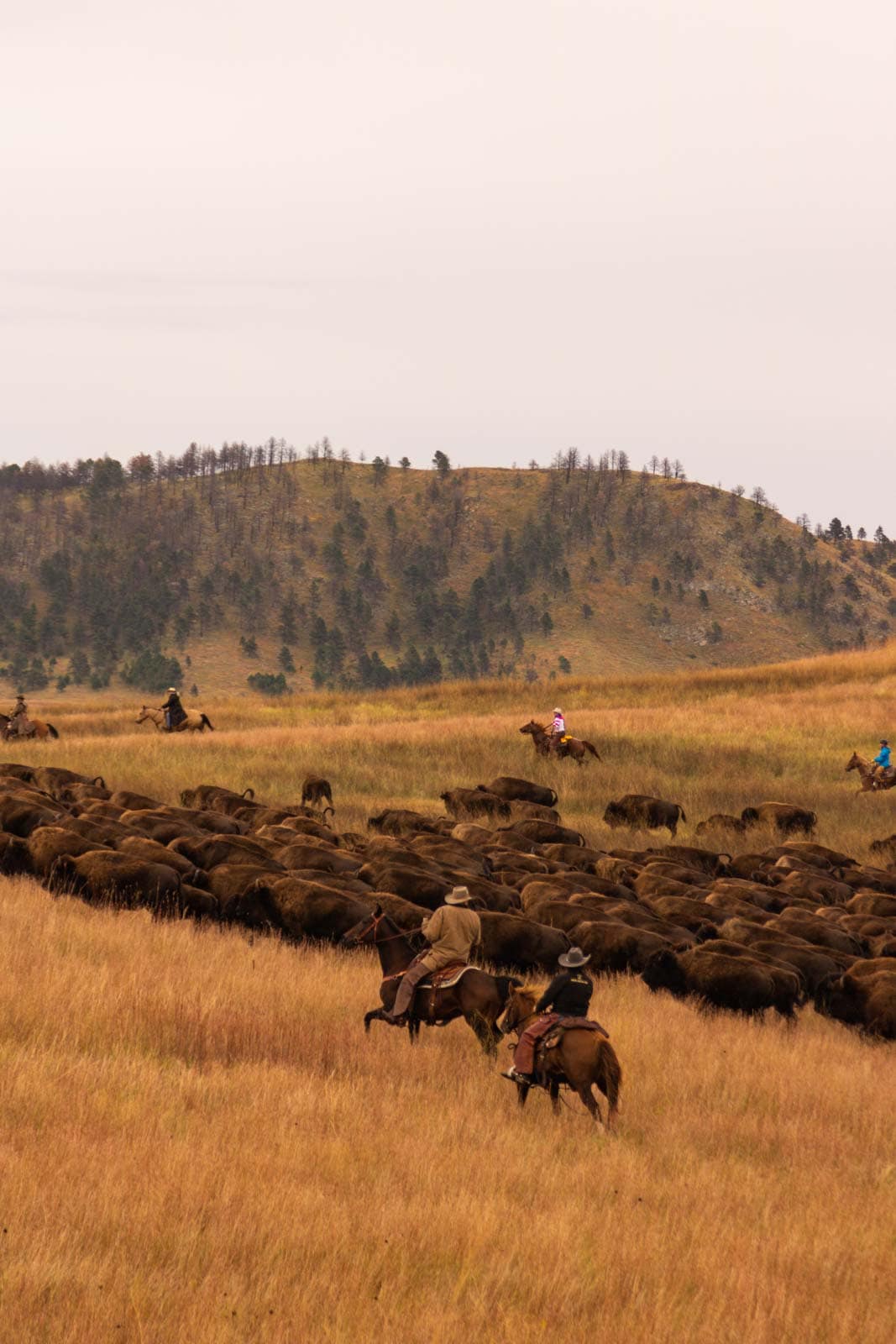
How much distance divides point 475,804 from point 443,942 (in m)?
20.0

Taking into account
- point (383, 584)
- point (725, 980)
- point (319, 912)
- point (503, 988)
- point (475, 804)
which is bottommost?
point (725, 980)

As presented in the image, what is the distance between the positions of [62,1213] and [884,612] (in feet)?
625

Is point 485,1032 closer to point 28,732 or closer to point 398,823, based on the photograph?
point 398,823

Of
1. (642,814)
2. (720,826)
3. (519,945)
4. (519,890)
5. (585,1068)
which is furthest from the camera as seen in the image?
(720,826)

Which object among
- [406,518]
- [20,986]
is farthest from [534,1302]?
[406,518]

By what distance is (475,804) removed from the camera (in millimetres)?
32156

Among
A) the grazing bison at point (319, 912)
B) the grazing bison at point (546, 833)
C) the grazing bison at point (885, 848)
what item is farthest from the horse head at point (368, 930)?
the grazing bison at point (885, 848)

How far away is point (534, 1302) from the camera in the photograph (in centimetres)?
726

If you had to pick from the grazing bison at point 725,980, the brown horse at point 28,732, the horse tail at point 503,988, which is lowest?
the grazing bison at point 725,980

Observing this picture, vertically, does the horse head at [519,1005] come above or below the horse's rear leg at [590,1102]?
above

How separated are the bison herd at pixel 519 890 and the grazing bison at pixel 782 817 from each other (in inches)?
149

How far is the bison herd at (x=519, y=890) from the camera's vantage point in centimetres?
1678

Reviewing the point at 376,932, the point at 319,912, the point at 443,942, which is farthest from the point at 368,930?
the point at 319,912

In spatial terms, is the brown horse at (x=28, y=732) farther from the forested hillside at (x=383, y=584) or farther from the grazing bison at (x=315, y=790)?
the forested hillside at (x=383, y=584)
